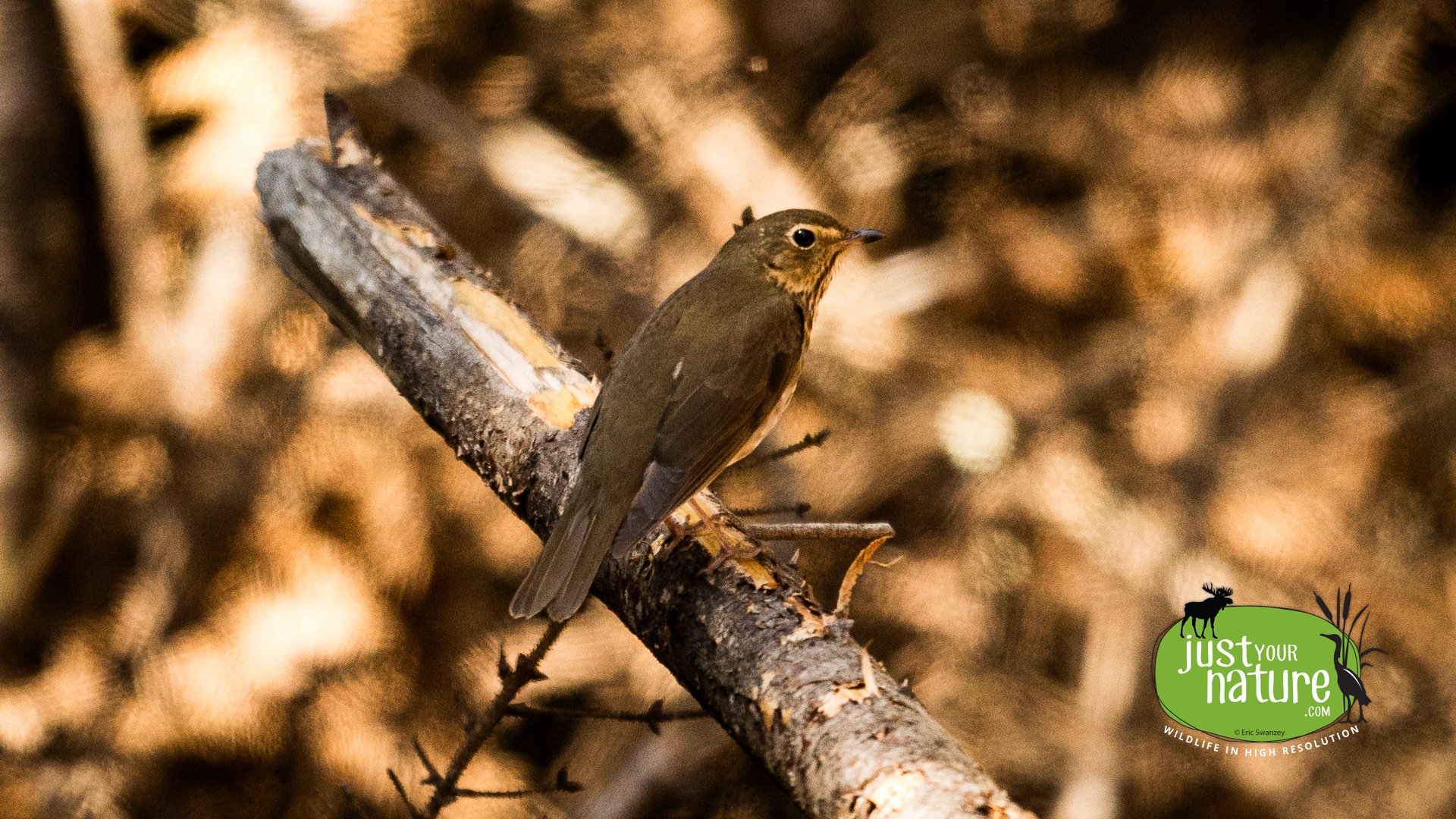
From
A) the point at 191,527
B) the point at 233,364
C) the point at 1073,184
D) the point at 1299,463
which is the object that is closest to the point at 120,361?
the point at 233,364

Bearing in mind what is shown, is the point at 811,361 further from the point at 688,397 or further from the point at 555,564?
the point at 555,564

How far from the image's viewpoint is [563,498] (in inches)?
69.0

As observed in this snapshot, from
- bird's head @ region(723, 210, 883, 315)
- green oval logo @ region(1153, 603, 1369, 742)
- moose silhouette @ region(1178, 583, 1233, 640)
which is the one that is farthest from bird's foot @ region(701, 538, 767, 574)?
moose silhouette @ region(1178, 583, 1233, 640)

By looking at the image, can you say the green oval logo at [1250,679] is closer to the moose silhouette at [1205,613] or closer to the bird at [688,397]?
the moose silhouette at [1205,613]

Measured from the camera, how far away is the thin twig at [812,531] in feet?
5.13

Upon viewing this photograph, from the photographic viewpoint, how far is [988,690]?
315cm

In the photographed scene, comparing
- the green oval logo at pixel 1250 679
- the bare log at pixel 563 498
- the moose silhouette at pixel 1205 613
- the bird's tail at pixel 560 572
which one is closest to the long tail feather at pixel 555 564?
the bird's tail at pixel 560 572

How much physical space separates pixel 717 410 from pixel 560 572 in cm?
41

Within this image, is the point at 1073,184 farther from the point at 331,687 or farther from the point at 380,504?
the point at 331,687

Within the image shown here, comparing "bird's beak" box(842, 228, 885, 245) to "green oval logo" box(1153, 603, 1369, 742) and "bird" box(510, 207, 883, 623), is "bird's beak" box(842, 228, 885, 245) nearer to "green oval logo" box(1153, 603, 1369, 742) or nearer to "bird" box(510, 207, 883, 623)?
"bird" box(510, 207, 883, 623)

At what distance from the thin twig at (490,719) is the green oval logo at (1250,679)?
5.70ft

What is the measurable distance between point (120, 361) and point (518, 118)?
5.29ft

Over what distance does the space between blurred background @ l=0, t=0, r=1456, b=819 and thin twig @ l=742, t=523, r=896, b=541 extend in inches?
57.3

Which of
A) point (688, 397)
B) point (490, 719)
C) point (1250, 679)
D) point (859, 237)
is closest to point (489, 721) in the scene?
point (490, 719)
